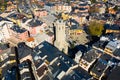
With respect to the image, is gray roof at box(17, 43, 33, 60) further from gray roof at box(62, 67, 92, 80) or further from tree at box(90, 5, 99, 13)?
tree at box(90, 5, 99, 13)

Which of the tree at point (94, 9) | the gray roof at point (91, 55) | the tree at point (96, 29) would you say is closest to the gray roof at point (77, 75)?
the gray roof at point (91, 55)

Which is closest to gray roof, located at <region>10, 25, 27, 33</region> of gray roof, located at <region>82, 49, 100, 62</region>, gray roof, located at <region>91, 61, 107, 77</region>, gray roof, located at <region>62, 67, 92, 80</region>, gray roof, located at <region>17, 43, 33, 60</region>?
gray roof, located at <region>17, 43, 33, 60</region>

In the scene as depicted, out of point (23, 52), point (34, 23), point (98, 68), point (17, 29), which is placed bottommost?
point (98, 68)

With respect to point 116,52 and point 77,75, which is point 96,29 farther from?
point 77,75

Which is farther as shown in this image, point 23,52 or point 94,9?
point 94,9

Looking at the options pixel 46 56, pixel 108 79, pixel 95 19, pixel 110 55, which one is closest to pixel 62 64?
pixel 46 56

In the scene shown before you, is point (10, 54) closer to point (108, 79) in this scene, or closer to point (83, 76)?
point (83, 76)

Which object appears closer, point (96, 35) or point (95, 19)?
point (96, 35)

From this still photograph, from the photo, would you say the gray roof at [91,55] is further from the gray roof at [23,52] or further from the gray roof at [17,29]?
the gray roof at [17,29]

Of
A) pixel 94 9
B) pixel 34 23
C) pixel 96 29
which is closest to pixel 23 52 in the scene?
pixel 34 23

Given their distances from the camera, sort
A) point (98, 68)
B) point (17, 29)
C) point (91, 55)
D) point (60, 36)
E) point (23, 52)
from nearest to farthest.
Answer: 1. point (98, 68)
2. point (23, 52)
3. point (91, 55)
4. point (60, 36)
5. point (17, 29)
